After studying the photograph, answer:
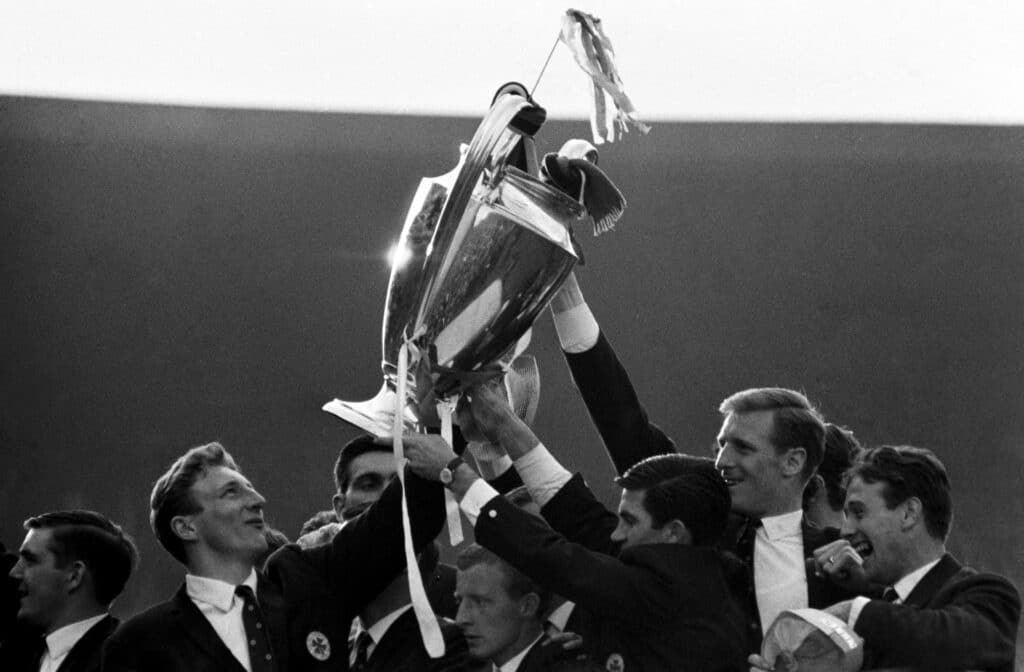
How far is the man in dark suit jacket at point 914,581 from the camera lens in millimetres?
1952

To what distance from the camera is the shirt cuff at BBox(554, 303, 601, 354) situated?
236 centimetres

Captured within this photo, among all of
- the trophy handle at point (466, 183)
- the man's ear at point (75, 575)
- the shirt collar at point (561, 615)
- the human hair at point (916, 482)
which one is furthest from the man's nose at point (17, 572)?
the human hair at point (916, 482)

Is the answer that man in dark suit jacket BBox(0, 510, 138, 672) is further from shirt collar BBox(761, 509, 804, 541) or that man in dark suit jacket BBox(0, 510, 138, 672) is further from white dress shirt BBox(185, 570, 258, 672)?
shirt collar BBox(761, 509, 804, 541)

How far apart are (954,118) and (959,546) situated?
46.3 inches

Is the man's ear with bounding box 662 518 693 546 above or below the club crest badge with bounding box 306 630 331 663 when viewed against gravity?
above

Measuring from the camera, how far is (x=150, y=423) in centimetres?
453

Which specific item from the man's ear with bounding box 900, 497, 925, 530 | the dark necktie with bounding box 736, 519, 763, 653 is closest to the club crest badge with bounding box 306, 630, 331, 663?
the dark necktie with bounding box 736, 519, 763, 653

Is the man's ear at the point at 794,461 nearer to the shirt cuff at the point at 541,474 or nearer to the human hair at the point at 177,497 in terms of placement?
the shirt cuff at the point at 541,474

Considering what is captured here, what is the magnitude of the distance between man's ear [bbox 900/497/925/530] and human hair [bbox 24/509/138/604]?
1474 mm

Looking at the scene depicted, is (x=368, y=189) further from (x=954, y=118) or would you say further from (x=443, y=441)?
(x=443, y=441)

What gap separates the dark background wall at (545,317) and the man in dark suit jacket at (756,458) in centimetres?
211

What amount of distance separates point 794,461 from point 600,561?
0.37 m

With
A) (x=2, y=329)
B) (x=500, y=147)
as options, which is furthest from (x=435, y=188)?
(x=2, y=329)

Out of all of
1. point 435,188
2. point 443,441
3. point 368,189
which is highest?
point 368,189
